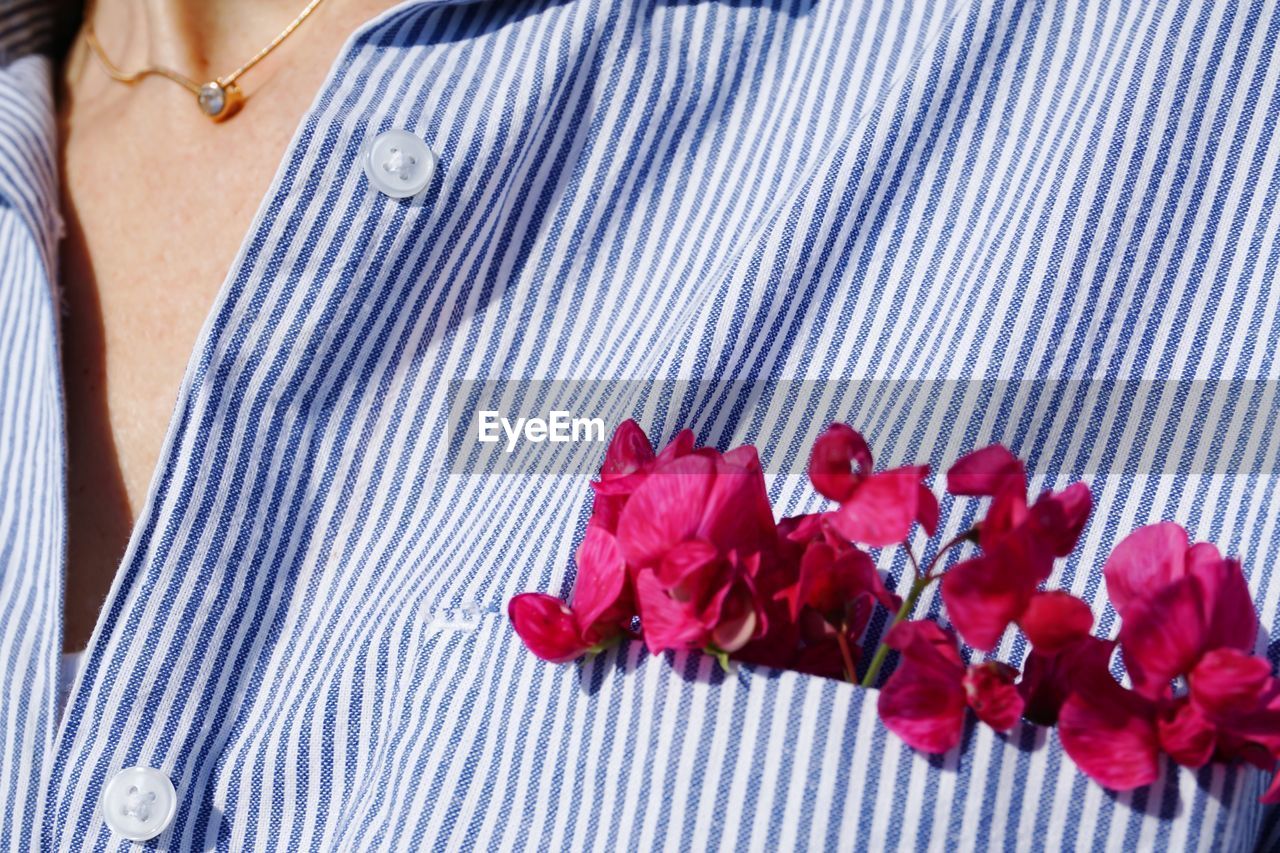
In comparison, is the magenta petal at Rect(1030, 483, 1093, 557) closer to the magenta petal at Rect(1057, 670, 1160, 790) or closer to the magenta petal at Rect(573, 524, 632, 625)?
the magenta petal at Rect(1057, 670, 1160, 790)

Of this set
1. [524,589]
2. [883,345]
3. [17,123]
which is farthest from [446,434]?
[17,123]

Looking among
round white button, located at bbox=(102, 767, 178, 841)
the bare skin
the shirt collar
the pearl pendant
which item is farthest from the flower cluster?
the shirt collar

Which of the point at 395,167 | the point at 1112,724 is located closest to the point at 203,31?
the point at 395,167

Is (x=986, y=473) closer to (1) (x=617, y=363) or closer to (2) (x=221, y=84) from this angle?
(1) (x=617, y=363)

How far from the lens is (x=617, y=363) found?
68 cm

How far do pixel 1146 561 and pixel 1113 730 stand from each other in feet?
0.22

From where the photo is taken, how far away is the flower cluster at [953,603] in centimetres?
41

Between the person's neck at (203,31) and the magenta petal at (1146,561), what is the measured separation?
797 millimetres

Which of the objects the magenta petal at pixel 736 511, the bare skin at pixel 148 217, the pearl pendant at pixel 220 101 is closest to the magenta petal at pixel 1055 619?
the magenta petal at pixel 736 511

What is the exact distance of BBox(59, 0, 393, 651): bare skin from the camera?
84cm

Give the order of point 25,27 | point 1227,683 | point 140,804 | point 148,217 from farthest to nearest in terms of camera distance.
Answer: point 25,27
point 148,217
point 140,804
point 1227,683

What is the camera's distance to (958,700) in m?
0.45

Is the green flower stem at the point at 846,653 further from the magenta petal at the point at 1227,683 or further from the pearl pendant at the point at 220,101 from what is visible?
the pearl pendant at the point at 220,101

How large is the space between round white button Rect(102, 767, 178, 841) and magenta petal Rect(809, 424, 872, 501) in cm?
41
